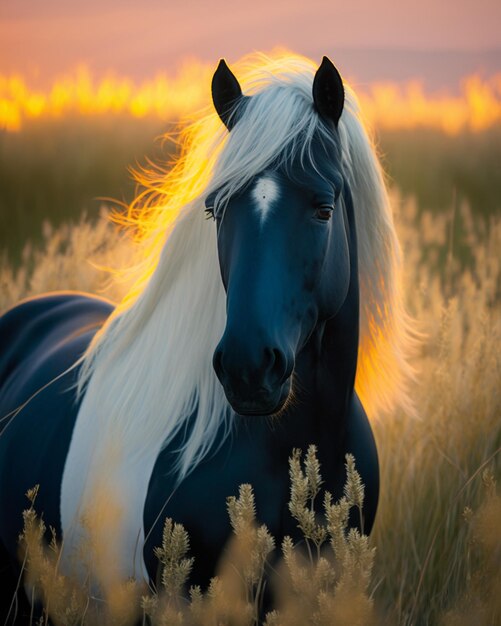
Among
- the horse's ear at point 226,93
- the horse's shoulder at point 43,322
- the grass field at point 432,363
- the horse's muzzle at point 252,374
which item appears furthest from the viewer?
the horse's shoulder at point 43,322

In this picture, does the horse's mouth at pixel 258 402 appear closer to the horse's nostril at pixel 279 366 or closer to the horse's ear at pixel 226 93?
the horse's nostril at pixel 279 366

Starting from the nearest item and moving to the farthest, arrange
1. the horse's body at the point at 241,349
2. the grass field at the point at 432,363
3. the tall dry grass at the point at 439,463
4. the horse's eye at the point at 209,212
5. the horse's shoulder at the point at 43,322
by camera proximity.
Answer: the horse's body at the point at 241,349 → the horse's eye at the point at 209,212 → the grass field at the point at 432,363 → the tall dry grass at the point at 439,463 → the horse's shoulder at the point at 43,322

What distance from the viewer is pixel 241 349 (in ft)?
5.14

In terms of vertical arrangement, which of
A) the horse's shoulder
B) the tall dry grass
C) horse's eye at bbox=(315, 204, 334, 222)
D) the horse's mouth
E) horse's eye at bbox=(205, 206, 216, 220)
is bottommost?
the tall dry grass

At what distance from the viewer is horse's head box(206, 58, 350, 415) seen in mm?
1592

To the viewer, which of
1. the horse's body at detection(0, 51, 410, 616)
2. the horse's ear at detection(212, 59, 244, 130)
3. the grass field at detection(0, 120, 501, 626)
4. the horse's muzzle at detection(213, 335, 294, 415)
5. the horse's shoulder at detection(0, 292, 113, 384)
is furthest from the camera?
the horse's shoulder at detection(0, 292, 113, 384)

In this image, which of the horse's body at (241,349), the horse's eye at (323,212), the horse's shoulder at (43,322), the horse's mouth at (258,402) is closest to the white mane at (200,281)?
the horse's body at (241,349)

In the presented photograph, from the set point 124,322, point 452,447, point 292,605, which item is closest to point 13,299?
point 124,322

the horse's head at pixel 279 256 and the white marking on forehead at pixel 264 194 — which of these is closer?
the horse's head at pixel 279 256

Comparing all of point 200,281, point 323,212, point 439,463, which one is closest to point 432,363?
point 439,463

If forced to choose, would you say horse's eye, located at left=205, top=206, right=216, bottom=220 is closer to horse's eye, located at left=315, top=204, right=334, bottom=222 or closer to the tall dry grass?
horse's eye, located at left=315, top=204, right=334, bottom=222

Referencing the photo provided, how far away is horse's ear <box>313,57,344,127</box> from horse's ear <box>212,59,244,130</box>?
23cm

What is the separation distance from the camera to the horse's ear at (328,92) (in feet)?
6.07

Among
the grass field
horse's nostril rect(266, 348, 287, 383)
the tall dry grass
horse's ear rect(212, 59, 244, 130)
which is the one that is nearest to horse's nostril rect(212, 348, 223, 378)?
horse's nostril rect(266, 348, 287, 383)
